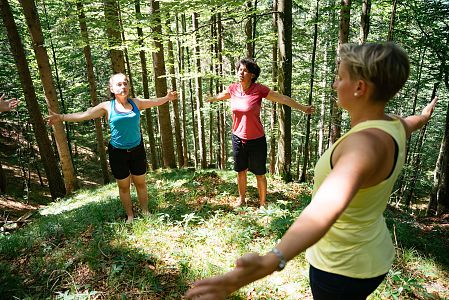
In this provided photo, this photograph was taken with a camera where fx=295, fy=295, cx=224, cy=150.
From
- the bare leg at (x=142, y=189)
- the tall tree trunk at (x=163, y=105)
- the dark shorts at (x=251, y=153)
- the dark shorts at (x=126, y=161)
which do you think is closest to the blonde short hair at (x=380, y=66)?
the dark shorts at (x=251, y=153)

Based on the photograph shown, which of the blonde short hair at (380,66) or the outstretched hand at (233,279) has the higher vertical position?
the blonde short hair at (380,66)

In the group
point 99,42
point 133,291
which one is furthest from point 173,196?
point 99,42

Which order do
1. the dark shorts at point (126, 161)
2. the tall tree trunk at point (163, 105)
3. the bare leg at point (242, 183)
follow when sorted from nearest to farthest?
the dark shorts at point (126, 161), the bare leg at point (242, 183), the tall tree trunk at point (163, 105)

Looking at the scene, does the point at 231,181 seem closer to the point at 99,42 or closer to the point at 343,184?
the point at 99,42

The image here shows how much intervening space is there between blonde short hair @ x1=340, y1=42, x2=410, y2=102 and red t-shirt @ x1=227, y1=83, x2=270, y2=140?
3519mm

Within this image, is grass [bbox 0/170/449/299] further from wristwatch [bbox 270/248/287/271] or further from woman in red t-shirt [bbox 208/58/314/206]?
wristwatch [bbox 270/248/287/271]

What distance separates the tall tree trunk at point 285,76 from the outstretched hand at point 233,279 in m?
6.47

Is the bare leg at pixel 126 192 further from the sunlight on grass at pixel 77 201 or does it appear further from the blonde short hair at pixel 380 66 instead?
the blonde short hair at pixel 380 66

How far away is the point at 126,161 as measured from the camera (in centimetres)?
489

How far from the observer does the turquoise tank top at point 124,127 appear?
15.1 ft

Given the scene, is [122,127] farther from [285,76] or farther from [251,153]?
[285,76]

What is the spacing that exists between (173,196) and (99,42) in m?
4.31

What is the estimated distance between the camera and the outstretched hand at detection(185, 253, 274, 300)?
1.04m

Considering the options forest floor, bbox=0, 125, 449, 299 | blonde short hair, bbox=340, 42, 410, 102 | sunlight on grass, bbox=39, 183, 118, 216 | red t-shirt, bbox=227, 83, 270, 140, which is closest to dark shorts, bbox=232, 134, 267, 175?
red t-shirt, bbox=227, 83, 270, 140
